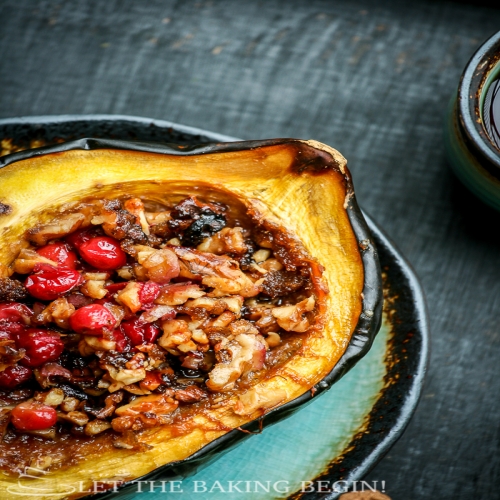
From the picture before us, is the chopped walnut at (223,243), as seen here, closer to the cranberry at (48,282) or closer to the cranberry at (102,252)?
the cranberry at (102,252)

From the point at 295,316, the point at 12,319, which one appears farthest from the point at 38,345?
the point at 295,316

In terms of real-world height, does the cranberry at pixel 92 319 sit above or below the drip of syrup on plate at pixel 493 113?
below

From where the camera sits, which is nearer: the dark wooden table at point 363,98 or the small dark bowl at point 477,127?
the small dark bowl at point 477,127

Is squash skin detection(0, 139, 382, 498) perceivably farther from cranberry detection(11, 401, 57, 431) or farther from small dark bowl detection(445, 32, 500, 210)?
small dark bowl detection(445, 32, 500, 210)

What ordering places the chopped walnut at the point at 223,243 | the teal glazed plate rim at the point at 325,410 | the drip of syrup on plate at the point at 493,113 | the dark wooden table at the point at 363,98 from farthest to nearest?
the dark wooden table at the point at 363,98 < the drip of syrup on plate at the point at 493,113 < the teal glazed plate rim at the point at 325,410 < the chopped walnut at the point at 223,243

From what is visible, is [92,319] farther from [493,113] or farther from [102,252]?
[493,113]

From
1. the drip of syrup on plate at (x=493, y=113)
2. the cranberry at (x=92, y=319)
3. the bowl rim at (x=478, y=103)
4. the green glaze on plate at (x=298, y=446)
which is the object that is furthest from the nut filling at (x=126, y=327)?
the drip of syrup on plate at (x=493, y=113)

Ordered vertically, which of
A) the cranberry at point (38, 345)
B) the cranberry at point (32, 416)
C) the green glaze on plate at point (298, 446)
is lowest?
the green glaze on plate at point (298, 446)

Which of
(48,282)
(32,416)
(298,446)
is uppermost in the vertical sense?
(48,282)
